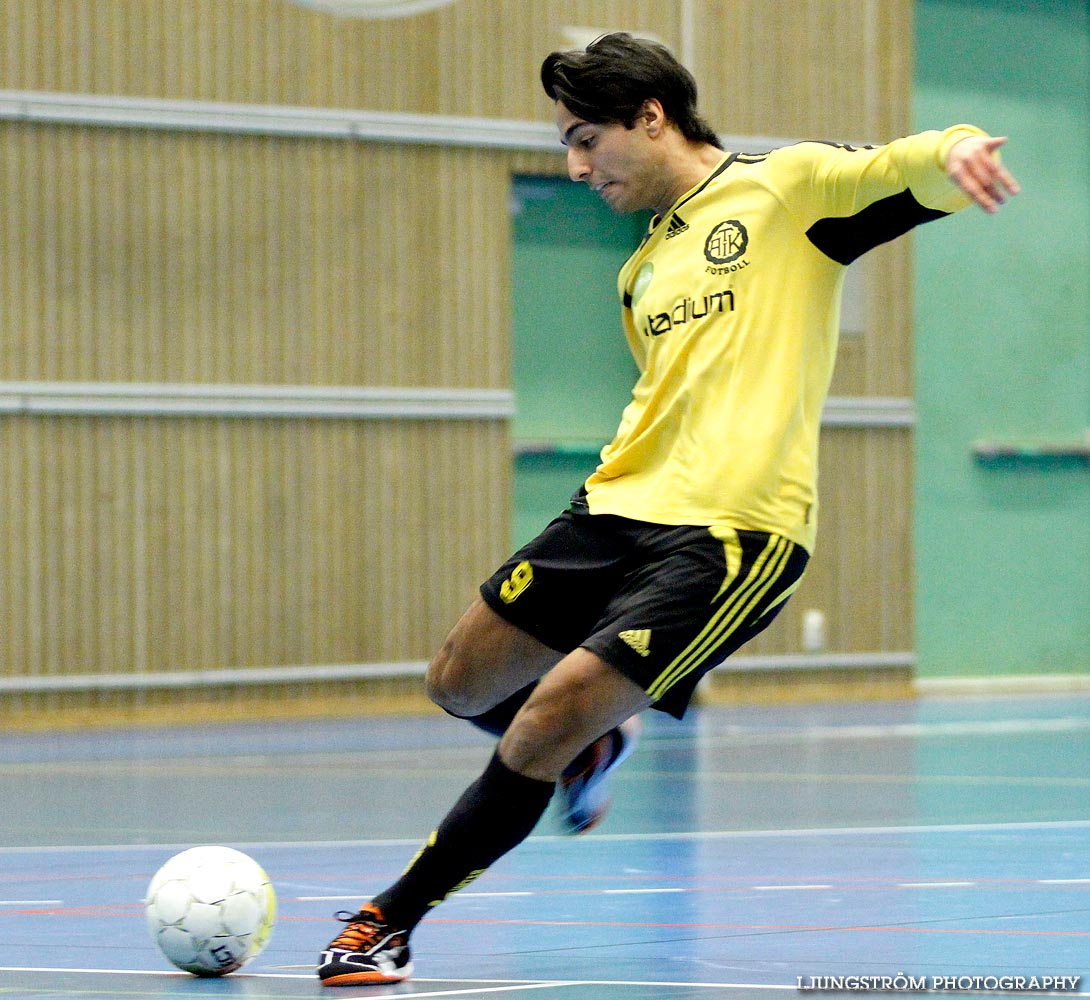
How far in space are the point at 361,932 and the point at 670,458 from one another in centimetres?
119

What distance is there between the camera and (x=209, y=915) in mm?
3973

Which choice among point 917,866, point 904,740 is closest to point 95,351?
point 904,740

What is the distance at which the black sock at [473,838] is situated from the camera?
3.89 m

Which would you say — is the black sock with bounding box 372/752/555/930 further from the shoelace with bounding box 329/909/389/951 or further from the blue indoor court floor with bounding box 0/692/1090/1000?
the blue indoor court floor with bounding box 0/692/1090/1000

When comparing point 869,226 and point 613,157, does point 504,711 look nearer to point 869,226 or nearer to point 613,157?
point 613,157

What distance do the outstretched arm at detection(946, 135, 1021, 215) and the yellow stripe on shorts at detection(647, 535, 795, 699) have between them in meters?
0.87

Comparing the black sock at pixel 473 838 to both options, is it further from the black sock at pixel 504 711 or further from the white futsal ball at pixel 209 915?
the black sock at pixel 504 711

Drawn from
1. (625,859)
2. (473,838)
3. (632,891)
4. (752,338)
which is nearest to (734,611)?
(752,338)

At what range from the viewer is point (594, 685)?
380 cm

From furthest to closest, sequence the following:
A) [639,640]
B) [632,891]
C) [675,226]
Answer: [632,891] → [675,226] → [639,640]

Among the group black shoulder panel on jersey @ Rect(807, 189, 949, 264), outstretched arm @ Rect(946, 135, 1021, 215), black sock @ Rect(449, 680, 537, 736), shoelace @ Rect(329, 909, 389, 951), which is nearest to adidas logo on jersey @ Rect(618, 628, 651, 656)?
black sock @ Rect(449, 680, 537, 736)

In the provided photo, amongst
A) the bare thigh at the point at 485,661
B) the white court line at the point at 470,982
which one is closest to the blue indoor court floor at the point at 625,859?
the white court line at the point at 470,982

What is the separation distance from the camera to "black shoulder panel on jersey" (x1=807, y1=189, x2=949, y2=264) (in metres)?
3.88

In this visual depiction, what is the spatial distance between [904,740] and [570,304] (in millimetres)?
5006
